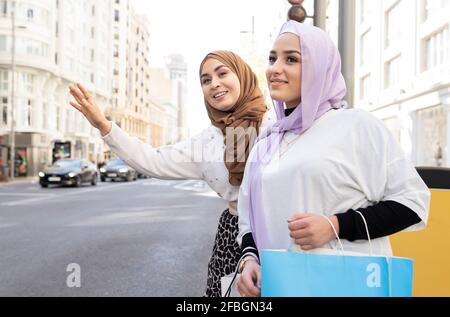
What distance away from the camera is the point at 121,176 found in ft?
99.7

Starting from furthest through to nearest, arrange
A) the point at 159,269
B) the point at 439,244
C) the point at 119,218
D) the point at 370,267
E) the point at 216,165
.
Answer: the point at 119,218 < the point at 159,269 < the point at 439,244 < the point at 216,165 < the point at 370,267

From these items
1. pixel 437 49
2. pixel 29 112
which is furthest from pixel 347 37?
pixel 29 112

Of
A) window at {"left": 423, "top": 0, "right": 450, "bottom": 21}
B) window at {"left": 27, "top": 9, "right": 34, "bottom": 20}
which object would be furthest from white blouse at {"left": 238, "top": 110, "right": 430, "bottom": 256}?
window at {"left": 27, "top": 9, "right": 34, "bottom": 20}

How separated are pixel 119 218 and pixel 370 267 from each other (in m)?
9.93

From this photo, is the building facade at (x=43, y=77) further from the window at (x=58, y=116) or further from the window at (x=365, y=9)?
the window at (x=365, y=9)

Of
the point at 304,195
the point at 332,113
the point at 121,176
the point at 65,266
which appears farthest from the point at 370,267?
the point at 121,176

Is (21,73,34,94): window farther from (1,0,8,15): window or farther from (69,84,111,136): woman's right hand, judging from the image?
(69,84,111,136): woman's right hand

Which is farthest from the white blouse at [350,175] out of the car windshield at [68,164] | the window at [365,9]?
the window at [365,9]

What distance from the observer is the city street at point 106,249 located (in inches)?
192

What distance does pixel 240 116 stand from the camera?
2164 millimetres

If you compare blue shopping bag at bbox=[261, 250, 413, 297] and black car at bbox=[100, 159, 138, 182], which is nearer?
blue shopping bag at bbox=[261, 250, 413, 297]

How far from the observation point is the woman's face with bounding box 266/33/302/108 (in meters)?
1.61

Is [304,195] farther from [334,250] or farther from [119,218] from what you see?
[119,218]

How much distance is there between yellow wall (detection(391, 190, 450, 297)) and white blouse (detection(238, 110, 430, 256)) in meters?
1.06
